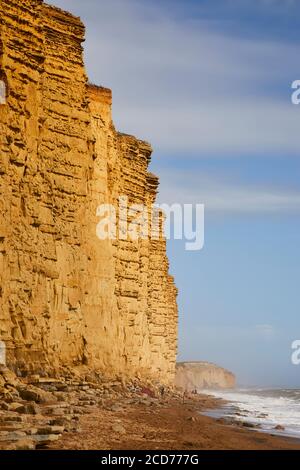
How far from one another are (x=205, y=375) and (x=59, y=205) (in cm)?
14511

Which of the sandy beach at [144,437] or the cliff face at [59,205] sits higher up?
the cliff face at [59,205]

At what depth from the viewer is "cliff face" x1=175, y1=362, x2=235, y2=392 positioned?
15512cm

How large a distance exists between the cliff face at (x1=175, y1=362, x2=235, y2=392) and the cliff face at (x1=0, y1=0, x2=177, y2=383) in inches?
4740

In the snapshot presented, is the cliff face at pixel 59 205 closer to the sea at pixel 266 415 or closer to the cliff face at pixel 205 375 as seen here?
the sea at pixel 266 415

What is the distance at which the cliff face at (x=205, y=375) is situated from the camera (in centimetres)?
15512

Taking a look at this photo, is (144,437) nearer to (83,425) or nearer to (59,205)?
(83,425)

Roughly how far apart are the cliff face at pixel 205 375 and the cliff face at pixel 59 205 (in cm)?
12039

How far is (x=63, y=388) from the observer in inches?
711

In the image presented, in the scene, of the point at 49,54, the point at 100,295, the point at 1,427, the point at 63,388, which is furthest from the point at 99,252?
the point at 1,427

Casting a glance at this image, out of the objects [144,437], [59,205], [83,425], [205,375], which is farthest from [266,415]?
[205,375]

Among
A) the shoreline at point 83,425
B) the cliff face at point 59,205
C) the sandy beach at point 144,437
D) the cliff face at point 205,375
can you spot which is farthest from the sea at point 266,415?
the cliff face at point 205,375

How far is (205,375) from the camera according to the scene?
534 ft

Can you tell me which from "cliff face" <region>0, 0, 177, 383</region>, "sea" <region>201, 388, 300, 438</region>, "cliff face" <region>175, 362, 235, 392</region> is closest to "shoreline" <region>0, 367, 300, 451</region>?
"cliff face" <region>0, 0, 177, 383</region>

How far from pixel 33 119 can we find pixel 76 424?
9351 millimetres
